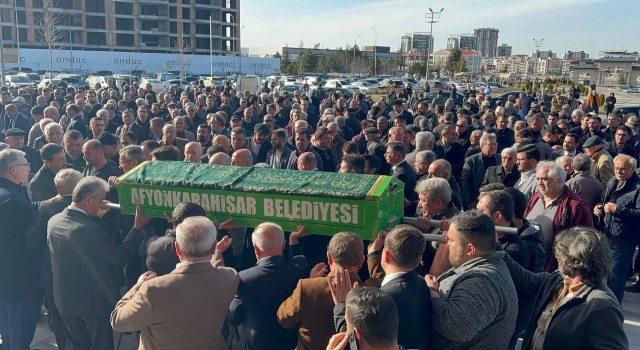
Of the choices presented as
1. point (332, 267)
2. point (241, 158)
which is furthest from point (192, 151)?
point (332, 267)

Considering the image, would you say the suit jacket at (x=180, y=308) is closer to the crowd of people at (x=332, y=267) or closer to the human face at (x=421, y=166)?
the crowd of people at (x=332, y=267)

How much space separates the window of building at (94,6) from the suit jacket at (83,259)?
228 ft

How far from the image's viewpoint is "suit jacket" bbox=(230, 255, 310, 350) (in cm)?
343

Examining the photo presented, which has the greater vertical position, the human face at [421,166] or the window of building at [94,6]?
the window of building at [94,6]

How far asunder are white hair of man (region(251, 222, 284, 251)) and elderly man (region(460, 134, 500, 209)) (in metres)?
4.39

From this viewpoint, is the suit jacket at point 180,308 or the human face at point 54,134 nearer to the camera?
the suit jacket at point 180,308

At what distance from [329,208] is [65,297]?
7.32 feet

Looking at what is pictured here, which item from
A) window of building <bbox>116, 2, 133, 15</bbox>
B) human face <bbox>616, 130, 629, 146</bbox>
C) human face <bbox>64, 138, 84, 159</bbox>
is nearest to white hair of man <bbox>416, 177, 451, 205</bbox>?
human face <bbox>64, 138, 84, 159</bbox>

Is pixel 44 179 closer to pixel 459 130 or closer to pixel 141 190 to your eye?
pixel 141 190

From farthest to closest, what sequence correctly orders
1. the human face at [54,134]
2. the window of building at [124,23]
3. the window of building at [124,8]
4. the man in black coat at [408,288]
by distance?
the window of building at [124,23], the window of building at [124,8], the human face at [54,134], the man in black coat at [408,288]

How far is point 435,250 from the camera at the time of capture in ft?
12.8

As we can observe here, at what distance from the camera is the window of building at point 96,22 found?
6606 centimetres

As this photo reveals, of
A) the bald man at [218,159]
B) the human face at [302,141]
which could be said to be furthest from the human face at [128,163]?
the human face at [302,141]

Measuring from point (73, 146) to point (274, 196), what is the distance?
4606mm
